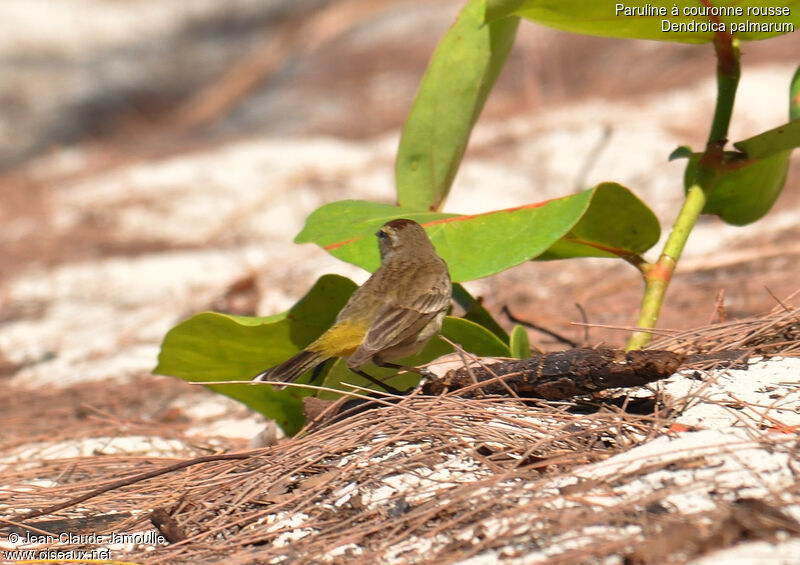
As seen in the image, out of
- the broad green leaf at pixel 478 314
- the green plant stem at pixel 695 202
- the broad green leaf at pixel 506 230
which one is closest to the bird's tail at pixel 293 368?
the broad green leaf at pixel 506 230

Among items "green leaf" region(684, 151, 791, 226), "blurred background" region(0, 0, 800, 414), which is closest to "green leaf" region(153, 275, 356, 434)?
"green leaf" region(684, 151, 791, 226)

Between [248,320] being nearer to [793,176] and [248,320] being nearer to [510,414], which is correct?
[510,414]

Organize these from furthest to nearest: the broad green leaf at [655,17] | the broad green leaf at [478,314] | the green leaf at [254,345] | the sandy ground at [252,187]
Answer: the sandy ground at [252,187], the broad green leaf at [478,314], the green leaf at [254,345], the broad green leaf at [655,17]

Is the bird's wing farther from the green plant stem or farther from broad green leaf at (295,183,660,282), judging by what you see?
the green plant stem

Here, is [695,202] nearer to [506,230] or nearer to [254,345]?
[506,230]

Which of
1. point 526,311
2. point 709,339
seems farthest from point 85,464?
point 526,311

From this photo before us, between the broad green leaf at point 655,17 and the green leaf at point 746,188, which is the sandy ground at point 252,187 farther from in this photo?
the broad green leaf at point 655,17
